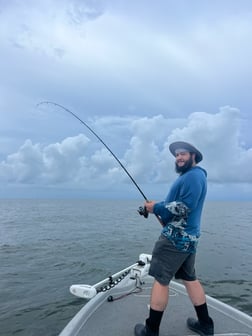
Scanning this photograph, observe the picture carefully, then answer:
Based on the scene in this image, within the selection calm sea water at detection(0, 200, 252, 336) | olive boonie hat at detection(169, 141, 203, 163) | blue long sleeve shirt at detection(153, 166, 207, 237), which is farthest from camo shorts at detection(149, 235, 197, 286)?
calm sea water at detection(0, 200, 252, 336)

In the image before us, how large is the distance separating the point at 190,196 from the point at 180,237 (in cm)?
48

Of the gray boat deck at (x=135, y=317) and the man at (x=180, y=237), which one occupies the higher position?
the man at (x=180, y=237)

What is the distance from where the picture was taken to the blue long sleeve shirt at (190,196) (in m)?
3.60

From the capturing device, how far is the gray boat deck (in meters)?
4.02

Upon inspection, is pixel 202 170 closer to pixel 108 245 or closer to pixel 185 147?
pixel 185 147

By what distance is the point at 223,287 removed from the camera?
959 centimetres

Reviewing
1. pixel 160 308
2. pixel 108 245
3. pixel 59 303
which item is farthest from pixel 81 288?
pixel 108 245

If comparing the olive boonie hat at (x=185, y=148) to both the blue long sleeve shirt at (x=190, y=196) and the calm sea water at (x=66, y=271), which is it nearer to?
the blue long sleeve shirt at (x=190, y=196)

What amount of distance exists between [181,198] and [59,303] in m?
5.53

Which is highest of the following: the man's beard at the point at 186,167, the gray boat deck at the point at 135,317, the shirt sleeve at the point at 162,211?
the man's beard at the point at 186,167

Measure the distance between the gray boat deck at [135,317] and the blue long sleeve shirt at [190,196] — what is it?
4.41 ft

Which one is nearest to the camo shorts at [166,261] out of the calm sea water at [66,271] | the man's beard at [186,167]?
the man's beard at [186,167]

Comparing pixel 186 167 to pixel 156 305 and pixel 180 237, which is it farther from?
pixel 156 305

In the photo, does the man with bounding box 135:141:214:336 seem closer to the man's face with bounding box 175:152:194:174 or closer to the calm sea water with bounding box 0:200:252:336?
the man's face with bounding box 175:152:194:174
